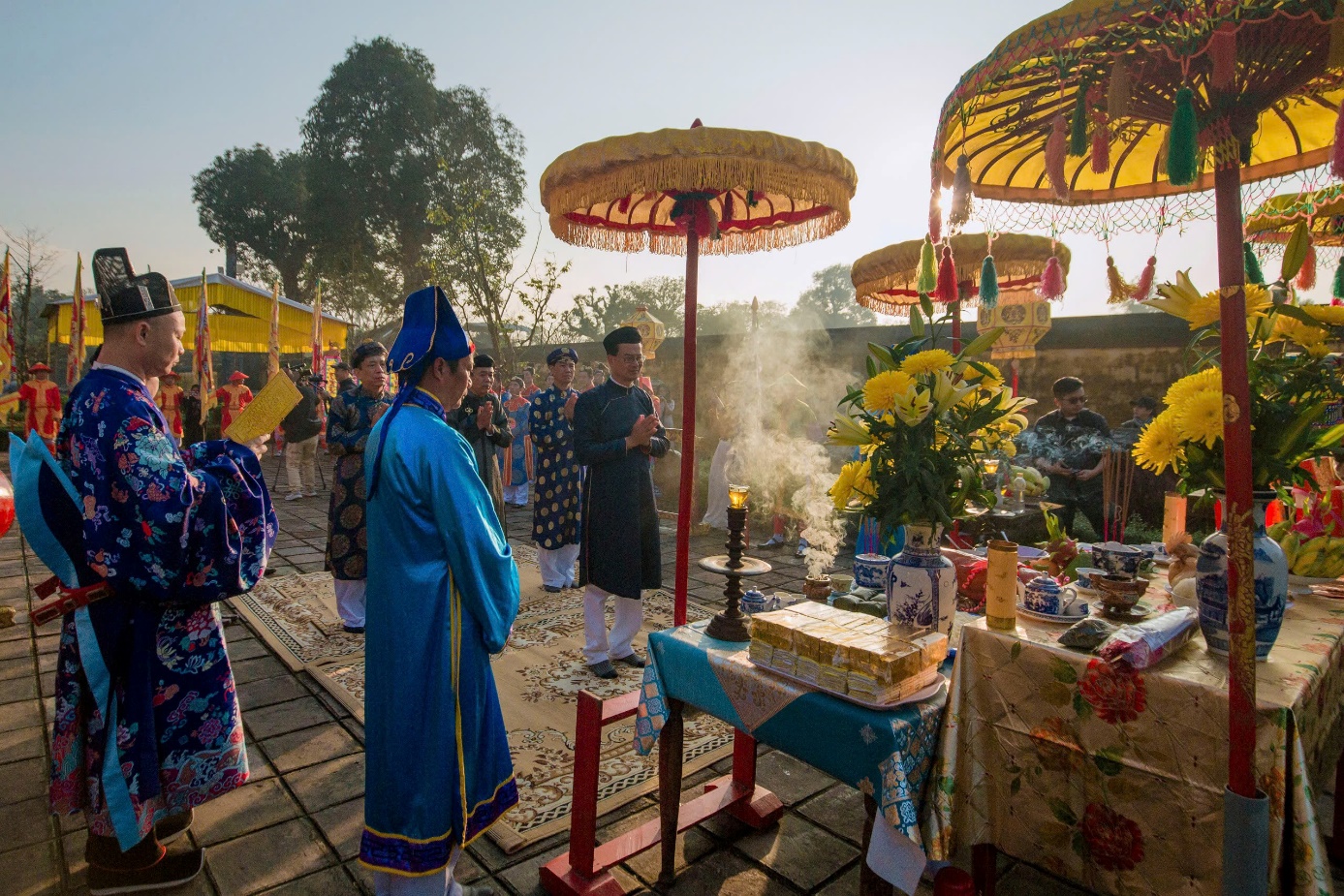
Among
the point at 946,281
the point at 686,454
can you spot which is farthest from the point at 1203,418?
the point at 686,454

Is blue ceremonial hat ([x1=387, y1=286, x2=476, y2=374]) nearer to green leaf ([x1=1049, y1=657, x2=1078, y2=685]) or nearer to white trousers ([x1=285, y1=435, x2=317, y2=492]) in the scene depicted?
green leaf ([x1=1049, y1=657, x2=1078, y2=685])

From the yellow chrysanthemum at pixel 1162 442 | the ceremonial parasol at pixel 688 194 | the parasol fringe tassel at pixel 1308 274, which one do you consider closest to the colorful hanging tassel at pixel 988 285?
the ceremonial parasol at pixel 688 194

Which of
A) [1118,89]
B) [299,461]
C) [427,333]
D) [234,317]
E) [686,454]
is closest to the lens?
[1118,89]

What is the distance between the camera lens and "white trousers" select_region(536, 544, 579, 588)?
20.6ft

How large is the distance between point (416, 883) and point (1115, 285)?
10.9ft

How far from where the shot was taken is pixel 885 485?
235cm

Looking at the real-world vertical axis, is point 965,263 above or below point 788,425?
above

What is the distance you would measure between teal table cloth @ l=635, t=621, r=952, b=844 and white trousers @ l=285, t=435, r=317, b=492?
10.6 meters

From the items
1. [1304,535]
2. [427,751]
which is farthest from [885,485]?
[1304,535]

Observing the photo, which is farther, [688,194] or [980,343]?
[688,194]

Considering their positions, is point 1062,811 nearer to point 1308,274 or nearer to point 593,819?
point 593,819

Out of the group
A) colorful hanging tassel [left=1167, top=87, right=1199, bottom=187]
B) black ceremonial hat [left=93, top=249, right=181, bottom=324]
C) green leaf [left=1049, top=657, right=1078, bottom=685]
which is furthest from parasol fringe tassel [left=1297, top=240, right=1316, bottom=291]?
black ceremonial hat [left=93, top=249, right=181, bottom=324]

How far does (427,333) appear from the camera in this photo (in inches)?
85.7

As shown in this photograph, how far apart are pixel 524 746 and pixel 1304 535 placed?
3.48 meters
